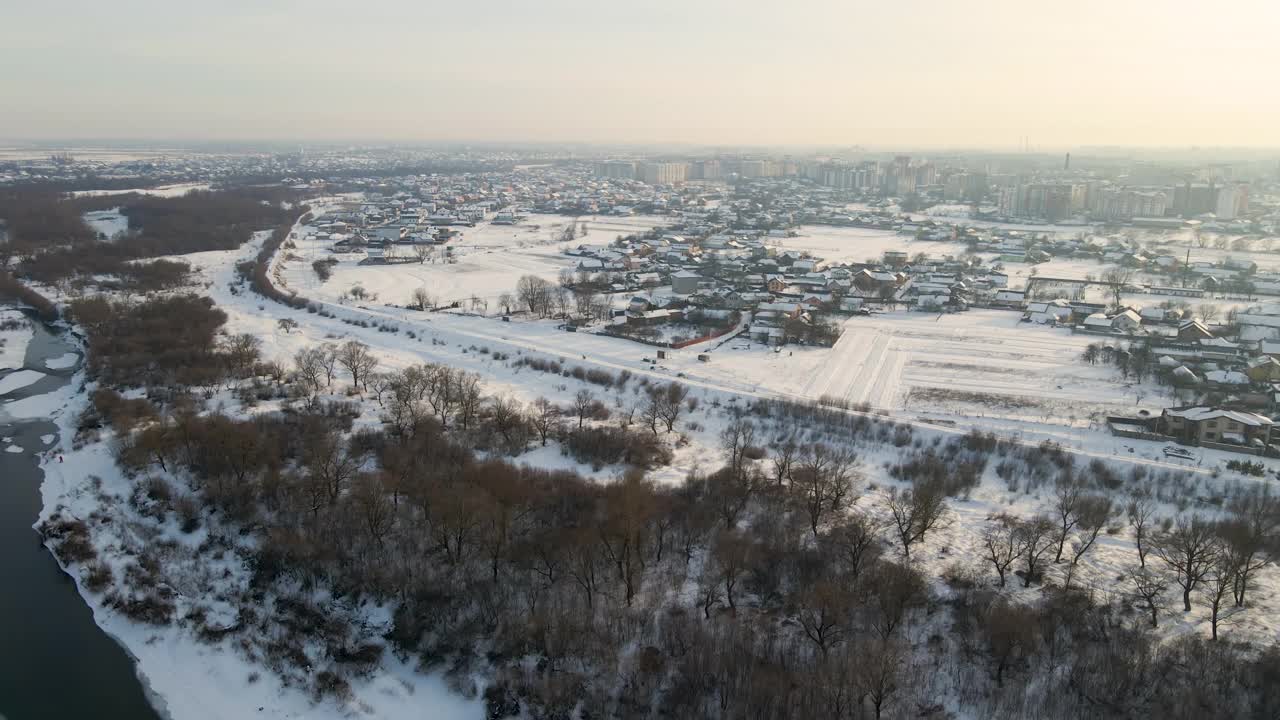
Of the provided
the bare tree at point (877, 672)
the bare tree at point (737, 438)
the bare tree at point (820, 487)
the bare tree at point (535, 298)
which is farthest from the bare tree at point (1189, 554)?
the bare tree at point (535, 298)

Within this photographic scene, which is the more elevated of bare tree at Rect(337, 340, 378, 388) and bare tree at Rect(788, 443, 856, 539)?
bare tree at Rect(337, 340, 378, 388)

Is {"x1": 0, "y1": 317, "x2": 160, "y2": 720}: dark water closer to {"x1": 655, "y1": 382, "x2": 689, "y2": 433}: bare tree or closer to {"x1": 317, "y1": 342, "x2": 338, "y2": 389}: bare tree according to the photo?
{"x1": 317, "y1": 342, "x2": 338, "y2": 389}: bare tree

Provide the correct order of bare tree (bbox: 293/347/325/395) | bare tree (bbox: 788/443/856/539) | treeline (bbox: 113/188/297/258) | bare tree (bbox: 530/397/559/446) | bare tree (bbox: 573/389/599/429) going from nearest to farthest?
bare tree (bbox: 788/443/856/539), bare tree (bbox: 530/397/559/446), bare tree (bbox: 573/389/599/429), bare tree (bbox: 293/347/325/395), treeline (bbox: 113/188/297/258)

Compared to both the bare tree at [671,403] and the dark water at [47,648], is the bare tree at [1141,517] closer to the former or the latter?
the bare tree at [671,403]

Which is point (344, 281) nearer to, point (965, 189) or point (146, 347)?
point (146, 347)

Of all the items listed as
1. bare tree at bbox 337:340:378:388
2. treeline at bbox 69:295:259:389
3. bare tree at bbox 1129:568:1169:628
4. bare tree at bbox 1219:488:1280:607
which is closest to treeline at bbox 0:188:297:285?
treeline at bbox 69:295:259:389

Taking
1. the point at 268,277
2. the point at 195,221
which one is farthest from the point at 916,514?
the point at 195,221
